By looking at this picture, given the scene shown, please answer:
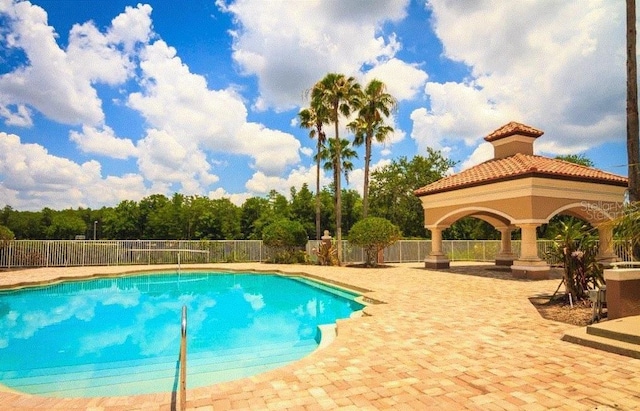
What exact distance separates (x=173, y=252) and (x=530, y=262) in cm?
1763

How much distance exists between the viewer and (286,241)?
882 inches

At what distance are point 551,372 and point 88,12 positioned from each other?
14.2 meters

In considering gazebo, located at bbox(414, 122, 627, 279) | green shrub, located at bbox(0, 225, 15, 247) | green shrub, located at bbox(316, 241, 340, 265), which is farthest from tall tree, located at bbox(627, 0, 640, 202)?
green shrub, located at bbox(0, 225, 15, 247)

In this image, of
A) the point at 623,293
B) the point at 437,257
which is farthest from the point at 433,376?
the point at 437,257

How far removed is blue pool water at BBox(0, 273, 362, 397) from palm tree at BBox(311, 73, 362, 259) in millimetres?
9858

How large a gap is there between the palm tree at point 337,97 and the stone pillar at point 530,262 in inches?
386

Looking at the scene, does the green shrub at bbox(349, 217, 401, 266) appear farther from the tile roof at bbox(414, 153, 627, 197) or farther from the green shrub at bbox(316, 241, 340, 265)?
the tile roof at bbox(414, 153, 627, 197)

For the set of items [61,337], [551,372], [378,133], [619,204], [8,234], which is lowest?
[61,337]

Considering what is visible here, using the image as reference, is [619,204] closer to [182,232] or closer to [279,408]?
[279,408]

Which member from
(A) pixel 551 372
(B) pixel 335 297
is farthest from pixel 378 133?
(A) pixel 551 372

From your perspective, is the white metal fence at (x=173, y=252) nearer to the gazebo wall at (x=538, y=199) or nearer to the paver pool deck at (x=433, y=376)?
the gazebo wall at (x=538, y=199)

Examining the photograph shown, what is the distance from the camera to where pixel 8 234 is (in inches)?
709

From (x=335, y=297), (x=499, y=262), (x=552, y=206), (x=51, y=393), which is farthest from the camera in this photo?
(x=499, y=262)

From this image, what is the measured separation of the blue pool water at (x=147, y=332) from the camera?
5746mm
